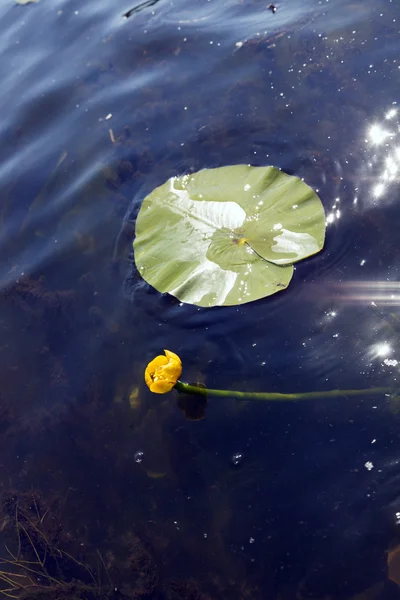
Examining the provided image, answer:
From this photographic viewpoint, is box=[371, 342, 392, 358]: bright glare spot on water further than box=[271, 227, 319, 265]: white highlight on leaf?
No

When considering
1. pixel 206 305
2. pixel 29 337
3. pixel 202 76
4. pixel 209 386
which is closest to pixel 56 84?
pixel 202 76

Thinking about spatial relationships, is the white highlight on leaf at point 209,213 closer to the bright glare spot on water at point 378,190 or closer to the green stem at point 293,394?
the bright glare spot on water at point 378,190

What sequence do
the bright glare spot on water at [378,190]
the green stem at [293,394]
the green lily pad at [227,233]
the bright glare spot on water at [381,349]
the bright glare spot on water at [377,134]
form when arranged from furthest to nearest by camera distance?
the bright glare spot on water at [377,134] < the bright glare spot on water at [378,190] < the green lily pad at [227,233] < the bright glare spot on water at [381,349] < the green stem at [293,394]

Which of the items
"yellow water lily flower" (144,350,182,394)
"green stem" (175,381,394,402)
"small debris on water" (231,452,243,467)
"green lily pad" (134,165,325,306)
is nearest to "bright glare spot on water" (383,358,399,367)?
"green stem" (175,381,394,402)

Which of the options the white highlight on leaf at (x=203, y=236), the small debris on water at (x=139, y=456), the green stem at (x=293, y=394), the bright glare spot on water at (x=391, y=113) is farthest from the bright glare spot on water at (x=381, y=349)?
the bright glare spot on water at (x=391, y=113)

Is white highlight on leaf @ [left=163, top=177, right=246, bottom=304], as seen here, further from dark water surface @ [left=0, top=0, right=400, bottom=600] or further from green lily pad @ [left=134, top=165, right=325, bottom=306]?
dark water surface @ [left=0, top=0, right=400, bottom=600]

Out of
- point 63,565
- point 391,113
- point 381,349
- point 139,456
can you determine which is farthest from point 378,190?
point 63,565

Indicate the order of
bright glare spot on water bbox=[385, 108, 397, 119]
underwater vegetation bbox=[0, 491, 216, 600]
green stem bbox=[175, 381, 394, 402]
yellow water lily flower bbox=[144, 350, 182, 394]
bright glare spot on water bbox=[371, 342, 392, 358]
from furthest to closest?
bright glare spot on water bbox=[385, 108, 397, 119] < bright glare spot on water bbox=[371, 342, 392, 358] < green stem bbox=[175, 381, 394, 402] < underwater vegetation bbox=[0, 491, 216, 600] < yellow water lily flower bbox=[144, 350, 182, 394]
